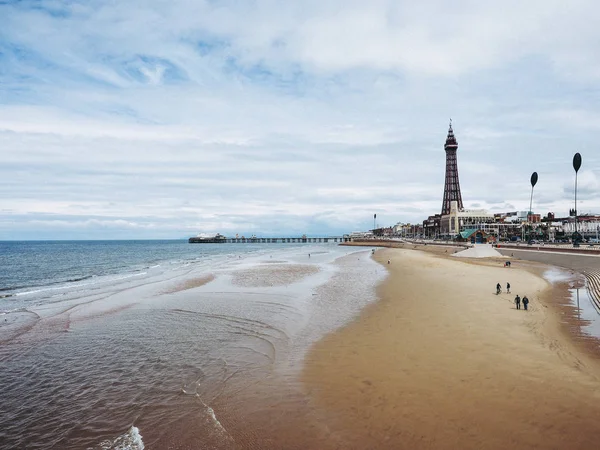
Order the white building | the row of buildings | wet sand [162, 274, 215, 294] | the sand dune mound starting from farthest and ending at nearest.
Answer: the white building → the row of buildings → the sand dune mound → wet sand [162, 274, 215, 294]

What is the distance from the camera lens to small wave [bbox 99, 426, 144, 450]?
22.8ft

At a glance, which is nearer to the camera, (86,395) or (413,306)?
(86,395)

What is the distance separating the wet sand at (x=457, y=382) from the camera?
691 cm

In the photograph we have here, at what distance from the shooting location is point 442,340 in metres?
12.5

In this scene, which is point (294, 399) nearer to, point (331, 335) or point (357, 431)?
point (357, 431)

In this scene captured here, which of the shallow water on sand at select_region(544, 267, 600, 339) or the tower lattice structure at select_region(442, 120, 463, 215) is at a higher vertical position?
the tower lattice structure at select_region(442, 120, 463, 215)

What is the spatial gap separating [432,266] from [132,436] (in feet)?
113

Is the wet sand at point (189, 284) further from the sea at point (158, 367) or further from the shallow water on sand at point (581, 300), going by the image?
the shallow water on sand at point (581, 300)

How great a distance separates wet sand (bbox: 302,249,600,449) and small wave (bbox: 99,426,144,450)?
3.71 metres

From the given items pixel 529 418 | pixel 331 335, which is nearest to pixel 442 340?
pixel 331 335

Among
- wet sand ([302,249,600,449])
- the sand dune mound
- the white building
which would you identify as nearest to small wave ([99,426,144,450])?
wet sand ([302,249,600,449])

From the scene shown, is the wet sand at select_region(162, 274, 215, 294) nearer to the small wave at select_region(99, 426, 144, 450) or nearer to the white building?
the small wave at select_region(99, 426, 144, 450)

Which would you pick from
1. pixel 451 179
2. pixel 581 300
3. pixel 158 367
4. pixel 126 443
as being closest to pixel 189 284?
pixel 158 367

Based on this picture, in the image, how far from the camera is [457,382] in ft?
29.8
